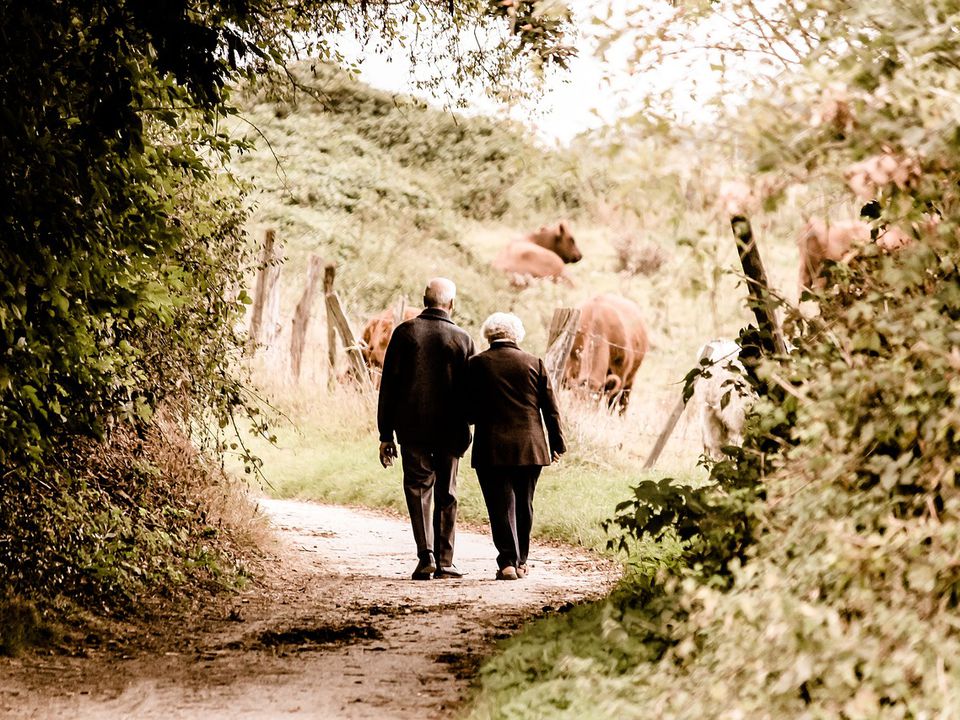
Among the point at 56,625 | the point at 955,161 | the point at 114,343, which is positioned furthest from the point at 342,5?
the point at 955,161

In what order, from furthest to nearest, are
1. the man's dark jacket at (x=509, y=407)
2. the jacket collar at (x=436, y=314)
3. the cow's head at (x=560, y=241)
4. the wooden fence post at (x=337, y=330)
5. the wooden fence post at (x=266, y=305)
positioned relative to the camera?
1. the cow's head at (x=560, y=241)
2. the wooden fence post at (x=266, y=305)
3. the wooden fence post at (x=337, y=330)
4. the jacket collar at (x=436, y=314)
5. the man's dark jacket at (x=509, y=407)

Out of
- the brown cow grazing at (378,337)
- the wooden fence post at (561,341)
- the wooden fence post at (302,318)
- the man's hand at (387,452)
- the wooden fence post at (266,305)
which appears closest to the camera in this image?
the man's hand at (387,452)

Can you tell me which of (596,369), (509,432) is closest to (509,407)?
(509,432)

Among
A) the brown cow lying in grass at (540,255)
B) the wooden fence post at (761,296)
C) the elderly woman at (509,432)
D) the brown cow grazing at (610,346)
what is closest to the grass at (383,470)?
the elderly woman at (509,432)

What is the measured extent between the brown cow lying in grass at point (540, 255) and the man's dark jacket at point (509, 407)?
19.0 metres

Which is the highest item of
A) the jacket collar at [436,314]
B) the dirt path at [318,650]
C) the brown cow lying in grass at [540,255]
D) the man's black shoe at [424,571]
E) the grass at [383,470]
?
the brown cow lying in grass at [540,255]

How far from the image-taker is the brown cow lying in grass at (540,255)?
1104 inches

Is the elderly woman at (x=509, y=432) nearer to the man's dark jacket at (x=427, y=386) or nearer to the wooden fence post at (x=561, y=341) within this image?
the man's dark jacket at (x=427, y=386)

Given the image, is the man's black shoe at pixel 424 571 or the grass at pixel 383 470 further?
the grass at pixel 383 470

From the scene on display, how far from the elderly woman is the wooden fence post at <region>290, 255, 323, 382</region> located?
891 centimetres

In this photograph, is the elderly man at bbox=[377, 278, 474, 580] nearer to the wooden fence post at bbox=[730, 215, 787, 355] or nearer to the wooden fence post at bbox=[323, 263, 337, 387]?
the wooden fence post at bbox=[730, 215, 787, 355]

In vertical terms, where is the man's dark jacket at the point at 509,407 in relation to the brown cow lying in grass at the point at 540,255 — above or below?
below

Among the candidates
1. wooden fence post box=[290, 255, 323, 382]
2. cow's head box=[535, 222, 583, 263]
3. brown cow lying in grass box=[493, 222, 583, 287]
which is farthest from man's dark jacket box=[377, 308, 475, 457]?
cow's head box=[535, 222, 583, 263]

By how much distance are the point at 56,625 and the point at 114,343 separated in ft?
5.41
